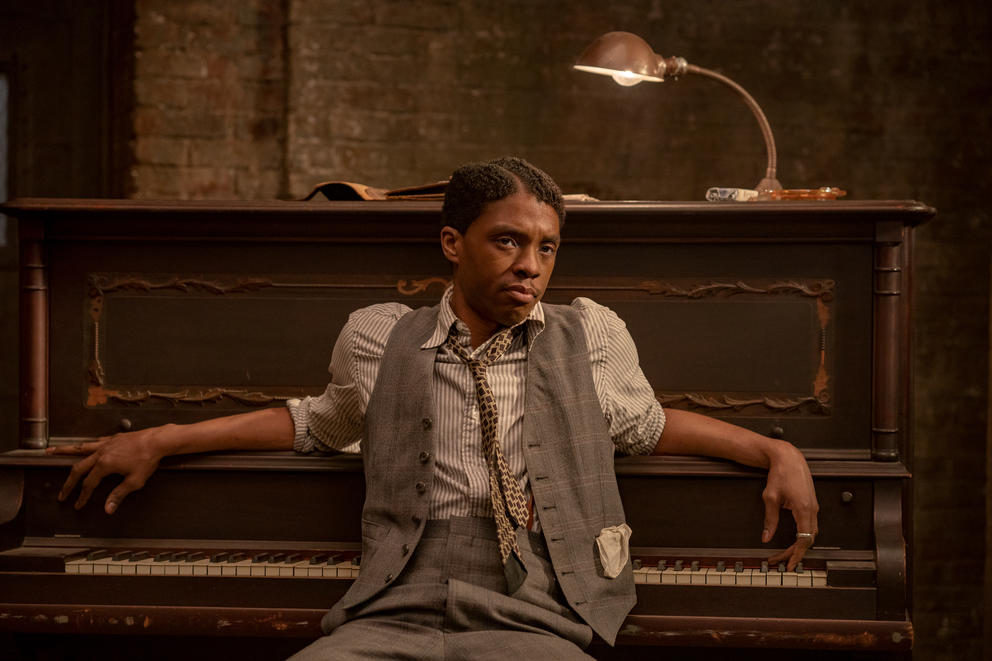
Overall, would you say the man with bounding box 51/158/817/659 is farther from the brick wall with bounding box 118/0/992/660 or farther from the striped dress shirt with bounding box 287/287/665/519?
the brick wall with bounding box 118/0/992/660

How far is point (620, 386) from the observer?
2412 millimetres

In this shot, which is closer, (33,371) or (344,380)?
(344,380)

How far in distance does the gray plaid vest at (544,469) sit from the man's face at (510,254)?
0.14 meters

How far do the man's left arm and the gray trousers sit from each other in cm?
48

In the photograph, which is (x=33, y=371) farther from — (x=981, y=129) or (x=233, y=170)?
(x=981, y=129)

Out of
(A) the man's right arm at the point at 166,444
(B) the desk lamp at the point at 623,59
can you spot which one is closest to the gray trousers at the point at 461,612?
(A) the man's right arm at the point at 166,444

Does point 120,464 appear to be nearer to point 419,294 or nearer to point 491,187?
point 419,294

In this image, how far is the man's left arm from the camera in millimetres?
2416

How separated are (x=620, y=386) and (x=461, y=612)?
65cm

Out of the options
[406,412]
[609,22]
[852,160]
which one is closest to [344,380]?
[406,412]

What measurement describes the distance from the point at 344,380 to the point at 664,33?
280 centimetres

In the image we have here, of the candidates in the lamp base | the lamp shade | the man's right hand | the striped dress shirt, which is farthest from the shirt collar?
the lamp shade

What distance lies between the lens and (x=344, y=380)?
2.45 metres

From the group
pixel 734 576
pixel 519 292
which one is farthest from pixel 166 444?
pixel 734 576
